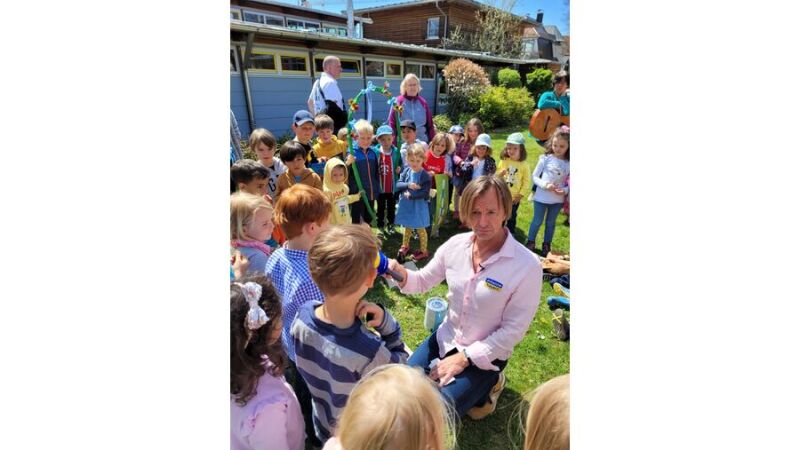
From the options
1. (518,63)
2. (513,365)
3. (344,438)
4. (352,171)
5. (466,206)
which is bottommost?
(513,365)

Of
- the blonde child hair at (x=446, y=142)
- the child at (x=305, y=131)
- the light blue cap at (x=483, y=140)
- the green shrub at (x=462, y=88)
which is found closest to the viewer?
the green shrub at (x=462, y=88)

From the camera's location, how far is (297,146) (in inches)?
147

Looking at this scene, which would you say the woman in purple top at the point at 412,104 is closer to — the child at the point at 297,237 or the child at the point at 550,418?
the child at the point at 297,237

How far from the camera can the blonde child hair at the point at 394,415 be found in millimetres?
980

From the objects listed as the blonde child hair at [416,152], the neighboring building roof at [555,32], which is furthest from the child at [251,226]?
the blonde child hair at [416,152]

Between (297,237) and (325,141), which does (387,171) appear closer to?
(325,141)

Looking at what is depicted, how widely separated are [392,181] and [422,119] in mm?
1346

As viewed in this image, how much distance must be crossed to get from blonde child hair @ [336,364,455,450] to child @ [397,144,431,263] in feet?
11.1

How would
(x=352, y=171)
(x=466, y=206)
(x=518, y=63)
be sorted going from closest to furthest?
(x=518, y=63), (x=466, y=206), (x=352, y=171)

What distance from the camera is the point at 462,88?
165 inches

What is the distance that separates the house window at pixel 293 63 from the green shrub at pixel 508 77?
725 centimetres

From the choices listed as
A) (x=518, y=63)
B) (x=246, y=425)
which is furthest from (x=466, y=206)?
(x=246, y=425)

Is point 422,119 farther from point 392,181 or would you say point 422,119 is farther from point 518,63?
point 518,63

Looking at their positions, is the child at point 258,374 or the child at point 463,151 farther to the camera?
the child at point 463,151
